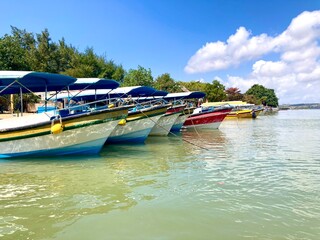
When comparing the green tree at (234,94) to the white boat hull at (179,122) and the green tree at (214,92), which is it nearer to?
the green tree at (214,92)

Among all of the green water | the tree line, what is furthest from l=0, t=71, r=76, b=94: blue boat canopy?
the tree line

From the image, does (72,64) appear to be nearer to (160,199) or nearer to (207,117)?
(207,117)

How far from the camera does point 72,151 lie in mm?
10750

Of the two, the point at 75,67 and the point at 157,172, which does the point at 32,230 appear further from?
the point at 75,67

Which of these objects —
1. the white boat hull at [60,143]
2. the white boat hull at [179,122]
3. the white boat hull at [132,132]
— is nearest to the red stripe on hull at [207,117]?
the white boat hull at [179,122]

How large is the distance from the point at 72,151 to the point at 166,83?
119ft

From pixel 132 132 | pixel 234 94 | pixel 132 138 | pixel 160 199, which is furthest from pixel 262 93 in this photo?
pixel 160 199

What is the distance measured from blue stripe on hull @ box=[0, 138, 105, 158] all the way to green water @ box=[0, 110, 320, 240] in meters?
0.40

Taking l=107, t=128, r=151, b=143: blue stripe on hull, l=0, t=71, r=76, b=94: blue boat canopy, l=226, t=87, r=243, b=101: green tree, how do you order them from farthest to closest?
l=226, t=87, r=243, b=101: green tree < l=107, t=128, r=151, b=143: blue stripe on hull < l=0, t=71, r=76, b=94: blue boat canopy

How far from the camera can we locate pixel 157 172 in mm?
8258

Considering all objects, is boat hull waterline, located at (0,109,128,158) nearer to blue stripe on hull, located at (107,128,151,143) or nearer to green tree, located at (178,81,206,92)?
blue stripe on hull, located at (107,128,151,143)

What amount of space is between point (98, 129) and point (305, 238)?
25.7 ft

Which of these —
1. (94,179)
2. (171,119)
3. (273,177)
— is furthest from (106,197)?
(171,119)

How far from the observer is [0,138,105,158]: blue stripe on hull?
1031 cm
